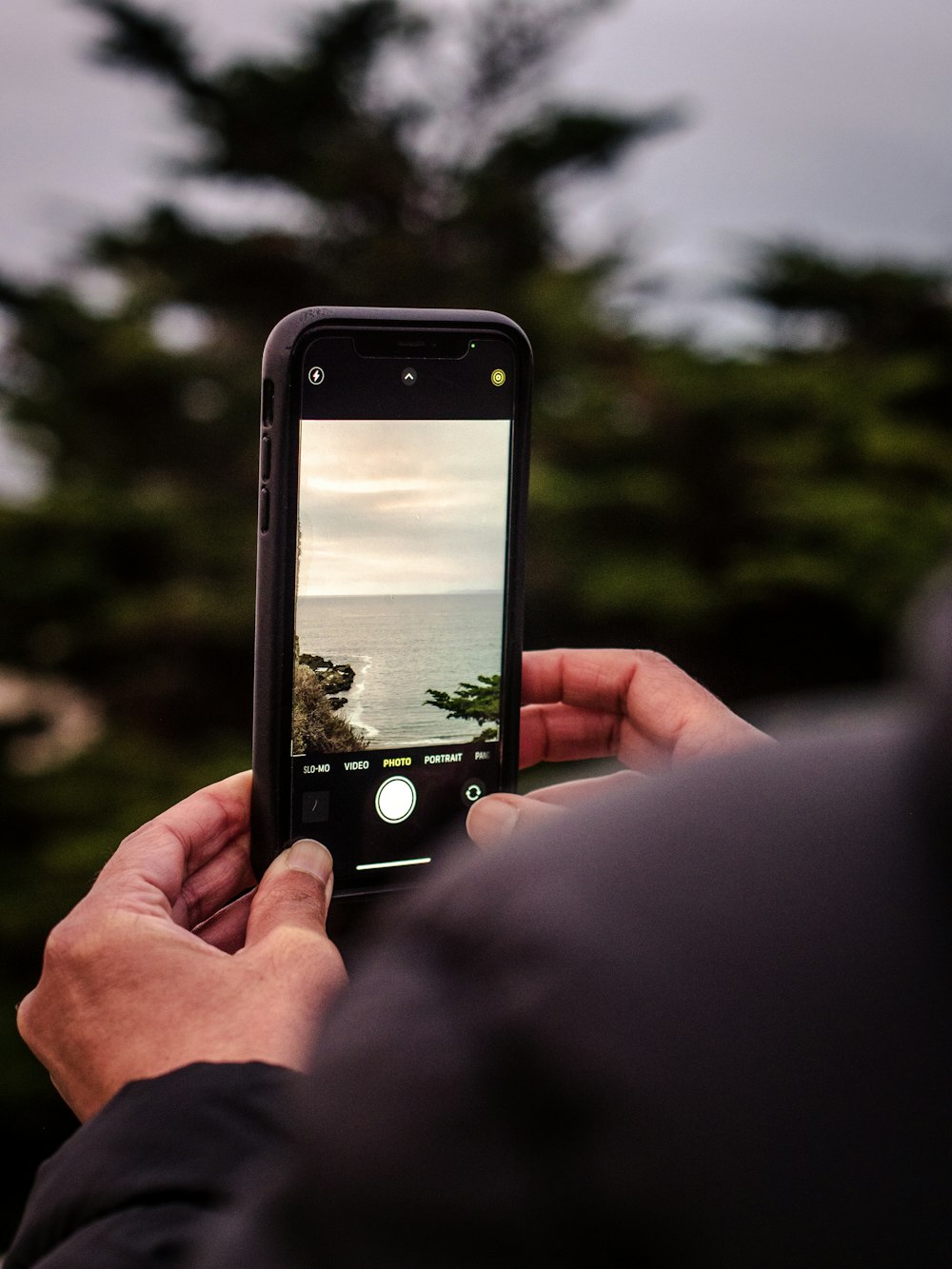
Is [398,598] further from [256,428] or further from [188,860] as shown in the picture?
[256,428]

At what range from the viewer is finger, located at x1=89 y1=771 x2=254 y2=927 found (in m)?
0.81

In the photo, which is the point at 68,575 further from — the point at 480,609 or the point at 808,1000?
the point at 808,1000

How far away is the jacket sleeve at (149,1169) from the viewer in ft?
1.72

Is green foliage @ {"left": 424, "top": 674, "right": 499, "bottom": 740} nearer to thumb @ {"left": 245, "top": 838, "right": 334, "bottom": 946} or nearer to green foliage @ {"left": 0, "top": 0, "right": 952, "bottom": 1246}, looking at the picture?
thumb @ {"left": 245, "top": 838, "right": 334, "bottom": 946}

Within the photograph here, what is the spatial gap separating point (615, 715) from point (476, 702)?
0.40 ft

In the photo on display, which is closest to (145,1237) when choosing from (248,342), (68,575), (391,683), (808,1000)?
(808,1000)

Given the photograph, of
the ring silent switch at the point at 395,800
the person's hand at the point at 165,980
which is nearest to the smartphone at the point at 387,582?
the ring silent switch at the point at 395,800

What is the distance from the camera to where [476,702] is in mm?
Answer: 1028

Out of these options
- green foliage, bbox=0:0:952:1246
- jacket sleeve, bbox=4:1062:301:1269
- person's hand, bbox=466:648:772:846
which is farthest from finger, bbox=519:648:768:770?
green foliage, bbox=0:0:952:1246

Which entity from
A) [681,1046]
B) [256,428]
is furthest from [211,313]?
[681,1046]

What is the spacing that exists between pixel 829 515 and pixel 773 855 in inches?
115

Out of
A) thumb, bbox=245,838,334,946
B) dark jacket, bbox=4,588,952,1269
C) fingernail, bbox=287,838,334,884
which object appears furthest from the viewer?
fingernail, bbox=287,838,334,884

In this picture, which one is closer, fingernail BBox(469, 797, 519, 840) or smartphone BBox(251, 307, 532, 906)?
fingernail BBox(469, 797, 519, 840)

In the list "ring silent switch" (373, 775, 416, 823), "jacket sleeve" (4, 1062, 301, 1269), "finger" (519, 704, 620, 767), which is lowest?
"jacket sleeve" (4, 1062, 301, 1269)
